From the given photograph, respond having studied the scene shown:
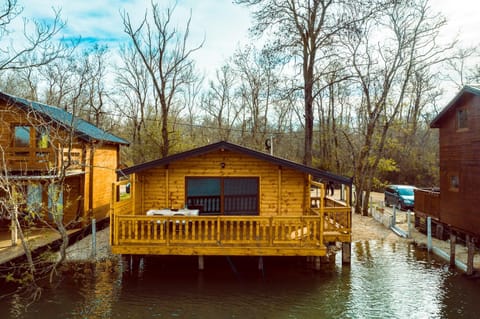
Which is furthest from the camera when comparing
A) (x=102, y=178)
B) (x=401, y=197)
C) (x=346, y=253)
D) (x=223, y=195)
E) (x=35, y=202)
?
(x=401, y=197)

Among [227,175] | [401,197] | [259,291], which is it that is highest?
[227,175]

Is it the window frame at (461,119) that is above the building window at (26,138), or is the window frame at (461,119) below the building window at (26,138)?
above

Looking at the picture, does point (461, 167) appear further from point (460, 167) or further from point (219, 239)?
point (219, 239)

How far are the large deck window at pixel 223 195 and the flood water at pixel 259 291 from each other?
1730 millimetres

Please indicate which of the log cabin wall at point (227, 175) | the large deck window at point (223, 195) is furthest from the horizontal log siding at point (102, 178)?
the large deck window at point (223, 195)

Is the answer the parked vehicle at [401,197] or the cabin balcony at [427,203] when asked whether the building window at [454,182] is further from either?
the parked vehicle at [401,197]

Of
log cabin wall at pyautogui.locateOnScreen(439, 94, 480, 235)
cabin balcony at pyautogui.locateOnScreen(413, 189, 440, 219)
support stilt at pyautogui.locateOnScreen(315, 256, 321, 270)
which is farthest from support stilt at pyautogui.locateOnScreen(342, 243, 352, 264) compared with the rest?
cabin balcony at pyautogui.locateOnScreen(413, 189, 440, 219)

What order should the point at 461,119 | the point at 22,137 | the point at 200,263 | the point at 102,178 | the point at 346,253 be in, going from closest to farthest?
the point at 200,263 < the point at 346,253 < the point at 461,119 < the point at 22,137 < the point at 102,178

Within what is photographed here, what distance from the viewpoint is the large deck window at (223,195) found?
13.1m

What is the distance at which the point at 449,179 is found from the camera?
15.0m

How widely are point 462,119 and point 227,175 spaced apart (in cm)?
955

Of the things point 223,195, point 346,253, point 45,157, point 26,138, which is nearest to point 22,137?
point 26,138

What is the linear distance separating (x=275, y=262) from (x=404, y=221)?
33.9 feet

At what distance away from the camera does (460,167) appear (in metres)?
14.1
